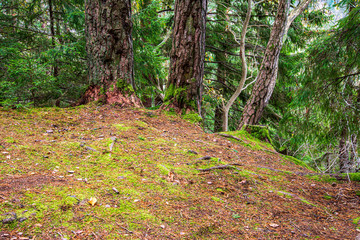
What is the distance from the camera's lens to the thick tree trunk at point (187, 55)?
4782 millimetres

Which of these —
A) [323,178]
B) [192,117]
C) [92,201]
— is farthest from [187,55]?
[92,201]

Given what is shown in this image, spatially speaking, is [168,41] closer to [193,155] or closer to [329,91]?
[329,91]

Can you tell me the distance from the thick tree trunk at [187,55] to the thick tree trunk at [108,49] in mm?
1050

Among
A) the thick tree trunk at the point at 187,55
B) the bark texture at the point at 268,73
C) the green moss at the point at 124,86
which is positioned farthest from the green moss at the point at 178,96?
the bark texture at the point at 268,73

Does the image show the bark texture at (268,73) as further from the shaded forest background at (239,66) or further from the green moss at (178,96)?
the green moss at (178,96)

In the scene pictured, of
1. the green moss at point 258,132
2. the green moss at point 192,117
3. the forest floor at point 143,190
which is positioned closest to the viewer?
the forest floor at point 143,190

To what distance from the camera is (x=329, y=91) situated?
4391mm

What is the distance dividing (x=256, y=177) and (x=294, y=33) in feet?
27.3

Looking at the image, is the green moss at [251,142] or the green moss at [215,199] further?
the green moss at [251,142]

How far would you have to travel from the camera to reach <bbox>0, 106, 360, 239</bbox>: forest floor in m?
1.49

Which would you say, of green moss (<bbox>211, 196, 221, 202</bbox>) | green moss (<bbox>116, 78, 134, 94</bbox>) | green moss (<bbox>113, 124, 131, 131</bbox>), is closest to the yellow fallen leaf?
green moss (<bbox>211, 196, 221, 202</bbox>)

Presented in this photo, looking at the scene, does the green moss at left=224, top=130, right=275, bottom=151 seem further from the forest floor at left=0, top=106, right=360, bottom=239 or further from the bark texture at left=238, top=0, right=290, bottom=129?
the bark texture at left=238, top=0, right=290, bottom=129

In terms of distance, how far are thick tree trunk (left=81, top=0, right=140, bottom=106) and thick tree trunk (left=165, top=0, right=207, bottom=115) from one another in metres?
1.05

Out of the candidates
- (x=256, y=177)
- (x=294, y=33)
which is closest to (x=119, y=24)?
(x=256, y=177)
